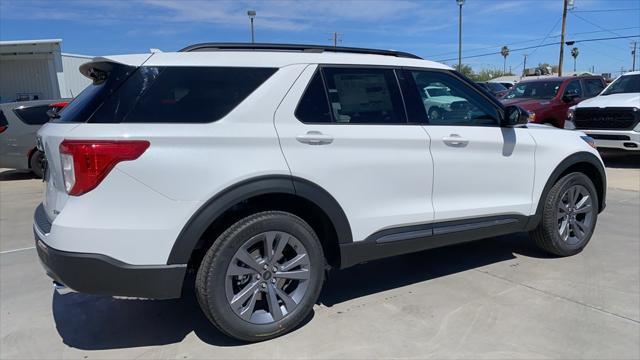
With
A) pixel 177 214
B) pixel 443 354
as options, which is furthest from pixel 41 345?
pixel 443 354

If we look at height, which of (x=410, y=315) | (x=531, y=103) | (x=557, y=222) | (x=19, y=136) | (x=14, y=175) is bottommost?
(x=14, y=175)

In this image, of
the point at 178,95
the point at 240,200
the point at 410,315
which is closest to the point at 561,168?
the point at 410,315

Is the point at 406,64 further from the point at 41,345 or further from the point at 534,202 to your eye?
the point at 41,345

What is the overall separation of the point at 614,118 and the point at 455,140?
26.4ft

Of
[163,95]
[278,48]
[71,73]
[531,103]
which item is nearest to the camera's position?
[163,95]

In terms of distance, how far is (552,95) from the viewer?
508 inches

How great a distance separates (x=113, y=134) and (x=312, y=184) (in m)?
1.22

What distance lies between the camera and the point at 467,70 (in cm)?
6819

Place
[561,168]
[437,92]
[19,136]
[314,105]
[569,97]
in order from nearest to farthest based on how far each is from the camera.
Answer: [314,105] < [437,92] < [561,168] < [19,136] < [569,97]

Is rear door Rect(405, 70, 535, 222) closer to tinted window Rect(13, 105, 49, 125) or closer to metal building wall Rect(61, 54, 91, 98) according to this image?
tinted window Rect(13, 105, 49, 125)

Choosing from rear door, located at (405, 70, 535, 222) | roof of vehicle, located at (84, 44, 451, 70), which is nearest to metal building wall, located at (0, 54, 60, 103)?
roof of vehicle, located at (84, 44, 451, 70)

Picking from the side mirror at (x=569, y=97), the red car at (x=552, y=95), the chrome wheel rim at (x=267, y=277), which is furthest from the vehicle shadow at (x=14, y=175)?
the side mirror at (x=569, y=97)

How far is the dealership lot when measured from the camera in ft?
10.7

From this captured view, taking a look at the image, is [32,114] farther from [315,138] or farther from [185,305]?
[315,138]
